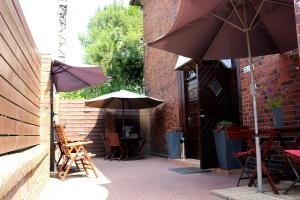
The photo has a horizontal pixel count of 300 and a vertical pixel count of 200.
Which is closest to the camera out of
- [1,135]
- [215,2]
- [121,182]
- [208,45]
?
[1,135]

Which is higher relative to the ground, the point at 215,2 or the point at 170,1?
the point at 170,1

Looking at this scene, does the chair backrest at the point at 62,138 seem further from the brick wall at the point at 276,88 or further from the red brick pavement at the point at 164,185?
the brick wall at the point at 276,88

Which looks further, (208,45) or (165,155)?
(165,155)

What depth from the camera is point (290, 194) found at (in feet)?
12.0

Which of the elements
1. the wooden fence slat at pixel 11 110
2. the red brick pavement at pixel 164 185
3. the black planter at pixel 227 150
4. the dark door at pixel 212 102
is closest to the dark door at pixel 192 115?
the dark door at pixel 212 102

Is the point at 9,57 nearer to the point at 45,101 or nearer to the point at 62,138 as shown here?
the point at 45,101

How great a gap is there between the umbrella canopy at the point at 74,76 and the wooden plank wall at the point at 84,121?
2012 mm

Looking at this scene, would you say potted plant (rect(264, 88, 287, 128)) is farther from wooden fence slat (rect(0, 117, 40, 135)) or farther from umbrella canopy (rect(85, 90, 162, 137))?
umbrella canopy (rect(85, 90, 162, 137))

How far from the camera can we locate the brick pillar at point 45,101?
18.6 feet

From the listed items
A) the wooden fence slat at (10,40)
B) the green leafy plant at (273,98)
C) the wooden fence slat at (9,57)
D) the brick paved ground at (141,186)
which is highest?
the wooden fence slat at (10,40)

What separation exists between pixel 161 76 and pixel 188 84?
2.17m

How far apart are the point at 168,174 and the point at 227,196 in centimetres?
265

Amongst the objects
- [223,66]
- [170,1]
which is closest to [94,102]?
[170,1]

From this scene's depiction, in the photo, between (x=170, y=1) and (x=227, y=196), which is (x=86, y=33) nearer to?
(x=170, y=1)
